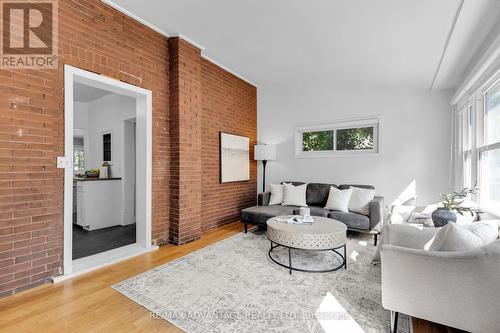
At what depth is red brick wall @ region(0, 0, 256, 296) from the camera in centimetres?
205

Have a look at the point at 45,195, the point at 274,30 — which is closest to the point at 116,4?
the point at 274,30

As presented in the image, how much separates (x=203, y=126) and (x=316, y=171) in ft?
→ 8.00

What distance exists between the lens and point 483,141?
2.77 metres

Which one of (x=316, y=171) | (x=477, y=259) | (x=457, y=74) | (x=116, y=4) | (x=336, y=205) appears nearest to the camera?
(x=477, y=259)

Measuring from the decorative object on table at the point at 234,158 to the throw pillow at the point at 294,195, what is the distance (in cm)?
103

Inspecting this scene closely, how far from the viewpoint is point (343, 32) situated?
275 centimetres

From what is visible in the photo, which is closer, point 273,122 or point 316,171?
point 316,171

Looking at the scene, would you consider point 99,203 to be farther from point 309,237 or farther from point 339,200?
point 339,200

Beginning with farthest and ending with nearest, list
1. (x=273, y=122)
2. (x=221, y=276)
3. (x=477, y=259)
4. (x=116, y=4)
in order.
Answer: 1. (x=273, y=122)
2. (x=116, y=4)
3. (x=221, y=276)
4. (x=477, y=259)

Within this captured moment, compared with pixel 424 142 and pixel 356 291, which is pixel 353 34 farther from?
pixel 356 291

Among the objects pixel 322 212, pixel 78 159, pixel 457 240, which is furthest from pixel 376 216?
pixel 78 159

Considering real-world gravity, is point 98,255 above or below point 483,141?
below

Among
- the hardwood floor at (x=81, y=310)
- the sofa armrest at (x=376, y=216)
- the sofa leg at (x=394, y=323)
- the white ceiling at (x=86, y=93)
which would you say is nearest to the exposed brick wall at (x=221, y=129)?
the hardwood floor at (x=81, y=310)

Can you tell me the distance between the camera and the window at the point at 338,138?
4.34 metres
